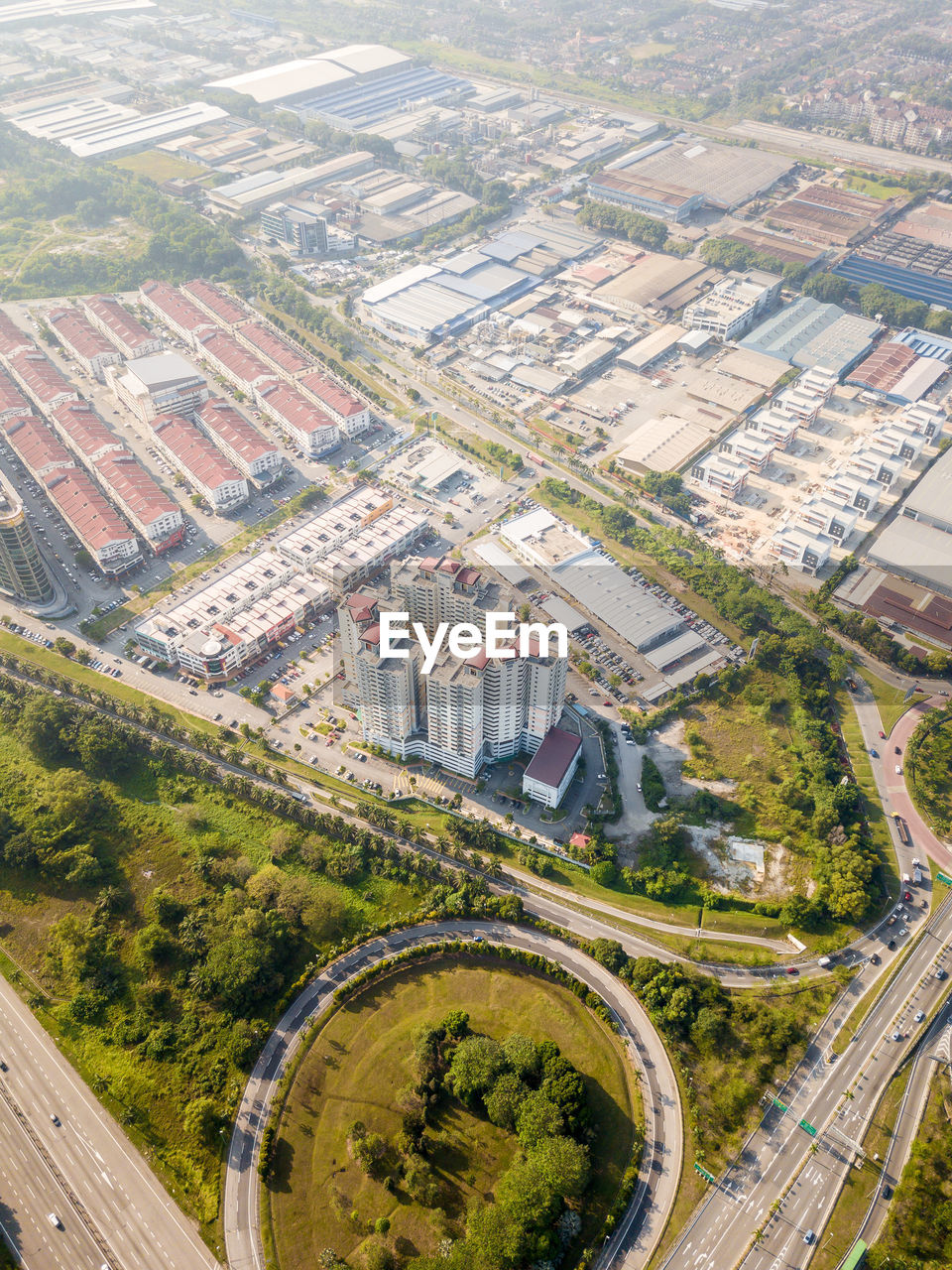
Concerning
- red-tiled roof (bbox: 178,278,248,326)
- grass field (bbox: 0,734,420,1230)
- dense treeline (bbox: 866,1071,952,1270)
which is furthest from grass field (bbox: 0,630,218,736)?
red-tiled roof (bbox: 178,278,248,326)

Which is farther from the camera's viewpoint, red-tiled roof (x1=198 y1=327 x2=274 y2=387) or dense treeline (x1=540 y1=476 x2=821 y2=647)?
red-tiled roof (x1=198 y1=327 x2=274 y2=387)

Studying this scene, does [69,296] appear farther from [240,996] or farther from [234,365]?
[240,996]

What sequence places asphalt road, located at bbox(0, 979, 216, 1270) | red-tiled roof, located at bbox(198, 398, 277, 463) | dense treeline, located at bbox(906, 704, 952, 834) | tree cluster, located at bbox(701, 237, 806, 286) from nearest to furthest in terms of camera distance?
asphalt road, located at bbox(0, 979, 216, 1270)
dense treeline, located at bbox(906, 704, 952, 834)
red-tiled roof, located at bbox(198, 398, 277, 463)
tree cluster, located at bbox(701, 237, 806, 286)

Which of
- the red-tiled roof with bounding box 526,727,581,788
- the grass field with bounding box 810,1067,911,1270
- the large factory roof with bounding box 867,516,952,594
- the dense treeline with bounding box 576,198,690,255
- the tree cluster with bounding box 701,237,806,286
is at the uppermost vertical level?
the dense treeline with bounding box 576,198,690,255

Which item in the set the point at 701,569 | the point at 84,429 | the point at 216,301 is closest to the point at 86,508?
the point at 84,429

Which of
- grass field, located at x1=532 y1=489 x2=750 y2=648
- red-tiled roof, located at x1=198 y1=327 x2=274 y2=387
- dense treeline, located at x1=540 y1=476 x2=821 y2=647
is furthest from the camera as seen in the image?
red-tiled roof, located at x1=198 y1=327 x2=274 y2=387

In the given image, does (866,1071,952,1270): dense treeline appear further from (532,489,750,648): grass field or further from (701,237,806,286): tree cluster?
(701,237,806,286): tree cluster

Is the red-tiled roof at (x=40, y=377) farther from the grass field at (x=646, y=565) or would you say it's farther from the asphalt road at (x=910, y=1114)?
the asphalt road at (x=910, y=1114)

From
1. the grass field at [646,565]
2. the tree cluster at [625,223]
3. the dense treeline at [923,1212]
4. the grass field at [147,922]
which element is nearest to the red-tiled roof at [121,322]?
the grass field at [646,565]
